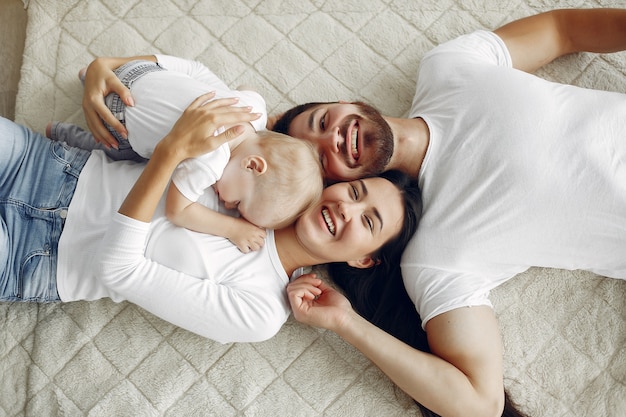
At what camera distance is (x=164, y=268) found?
1.08 metres

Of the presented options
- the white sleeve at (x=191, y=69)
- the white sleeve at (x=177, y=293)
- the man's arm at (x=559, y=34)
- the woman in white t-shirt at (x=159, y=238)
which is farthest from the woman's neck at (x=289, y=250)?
the man's arm at (x=559, y=34)

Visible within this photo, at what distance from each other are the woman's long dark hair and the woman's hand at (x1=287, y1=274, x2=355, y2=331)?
0.08 m

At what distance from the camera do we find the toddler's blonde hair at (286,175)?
3.45 ft

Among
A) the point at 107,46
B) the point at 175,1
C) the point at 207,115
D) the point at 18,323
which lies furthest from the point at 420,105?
the point at 18,323

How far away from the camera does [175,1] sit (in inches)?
58.0

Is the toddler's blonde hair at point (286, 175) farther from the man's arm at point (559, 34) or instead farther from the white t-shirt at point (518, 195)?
the man's arm at point (559, 34)

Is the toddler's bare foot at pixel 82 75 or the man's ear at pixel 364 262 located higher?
the toddler's bare foot at pixel 82 75

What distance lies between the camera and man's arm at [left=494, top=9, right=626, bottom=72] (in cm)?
133

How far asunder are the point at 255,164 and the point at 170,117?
208 millimetres

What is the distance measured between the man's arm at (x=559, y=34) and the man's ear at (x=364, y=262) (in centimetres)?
62

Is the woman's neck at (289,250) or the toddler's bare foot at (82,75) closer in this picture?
the woman's neck at (289,250)

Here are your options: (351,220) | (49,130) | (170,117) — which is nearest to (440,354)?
(351,220)

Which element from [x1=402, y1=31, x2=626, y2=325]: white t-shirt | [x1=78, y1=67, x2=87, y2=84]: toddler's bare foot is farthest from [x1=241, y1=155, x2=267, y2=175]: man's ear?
[x1=78, y1=67, x2=87, y2=84]: toddler's bare foot

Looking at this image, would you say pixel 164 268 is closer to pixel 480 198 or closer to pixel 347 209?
pixel 347 209
